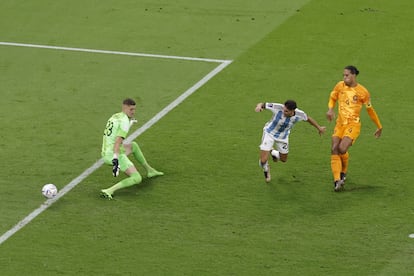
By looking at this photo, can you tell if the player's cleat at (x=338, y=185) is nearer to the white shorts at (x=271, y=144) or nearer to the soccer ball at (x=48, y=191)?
the white shorts at (x=271, y=144)

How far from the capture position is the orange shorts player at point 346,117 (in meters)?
18.7

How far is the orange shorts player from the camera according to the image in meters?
18.7

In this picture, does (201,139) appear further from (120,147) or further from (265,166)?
(120,147)

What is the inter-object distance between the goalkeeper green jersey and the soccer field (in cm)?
79

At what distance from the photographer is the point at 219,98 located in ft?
76.4

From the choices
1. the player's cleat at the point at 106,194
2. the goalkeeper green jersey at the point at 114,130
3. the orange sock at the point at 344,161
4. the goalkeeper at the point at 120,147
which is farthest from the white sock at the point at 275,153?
the player's cleat at the point at 106,194

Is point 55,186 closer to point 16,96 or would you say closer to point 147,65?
point 16,96

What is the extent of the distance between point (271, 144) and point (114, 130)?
2760 mm

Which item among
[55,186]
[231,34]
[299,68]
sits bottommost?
[55,186]

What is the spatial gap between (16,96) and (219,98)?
14.2 feet

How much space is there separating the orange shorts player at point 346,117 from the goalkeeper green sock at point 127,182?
3.36 meters

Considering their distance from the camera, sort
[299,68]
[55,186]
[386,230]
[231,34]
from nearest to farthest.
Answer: [386,230], [55,186], [299,68], [231,34]

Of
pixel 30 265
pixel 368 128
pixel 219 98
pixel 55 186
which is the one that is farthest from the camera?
pixel 219 98

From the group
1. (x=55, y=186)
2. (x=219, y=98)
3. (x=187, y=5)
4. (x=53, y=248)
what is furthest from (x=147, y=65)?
(x=53, y=248)
